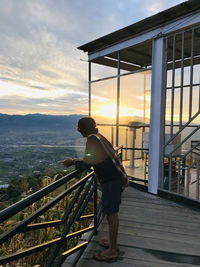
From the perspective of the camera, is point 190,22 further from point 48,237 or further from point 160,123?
point 48,237

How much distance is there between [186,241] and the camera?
236cm

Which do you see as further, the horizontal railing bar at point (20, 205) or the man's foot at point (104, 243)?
the man's foot at point (104, 243)

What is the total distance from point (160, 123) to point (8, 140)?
8163cm

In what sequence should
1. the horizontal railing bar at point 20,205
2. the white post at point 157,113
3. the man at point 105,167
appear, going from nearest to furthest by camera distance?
1. the horizontal railing bar at point 20,205
2. the man at point 105,167
3. the white post at point 157,113

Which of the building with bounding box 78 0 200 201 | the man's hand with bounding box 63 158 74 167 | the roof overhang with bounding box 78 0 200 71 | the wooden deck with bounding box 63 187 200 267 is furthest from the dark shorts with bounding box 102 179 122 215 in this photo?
the roof overhang with bounding box 78 0 200 71

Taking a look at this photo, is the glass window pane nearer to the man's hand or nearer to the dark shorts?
the man's hand

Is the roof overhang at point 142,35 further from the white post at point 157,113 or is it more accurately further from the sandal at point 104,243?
the sandal at point 104,243

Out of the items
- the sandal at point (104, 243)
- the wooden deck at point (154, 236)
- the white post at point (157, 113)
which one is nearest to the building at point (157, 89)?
the white post at point (157, 113)

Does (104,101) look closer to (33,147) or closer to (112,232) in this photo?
(112,232)

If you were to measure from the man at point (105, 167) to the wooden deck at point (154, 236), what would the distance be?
8.4 inches

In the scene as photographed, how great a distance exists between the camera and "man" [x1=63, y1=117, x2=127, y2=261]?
1.83m

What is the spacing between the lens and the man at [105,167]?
1.83m

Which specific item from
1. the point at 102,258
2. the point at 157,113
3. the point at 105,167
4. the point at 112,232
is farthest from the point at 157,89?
the point at 102,258

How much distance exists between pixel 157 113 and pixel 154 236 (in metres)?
2.37
